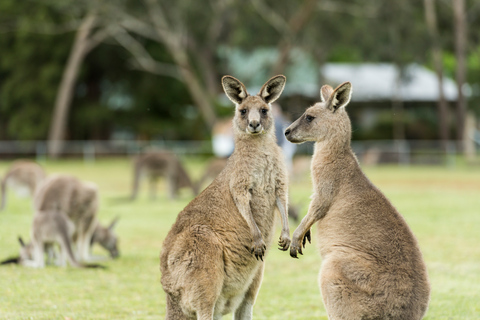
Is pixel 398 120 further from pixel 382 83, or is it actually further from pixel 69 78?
pixel 69 78

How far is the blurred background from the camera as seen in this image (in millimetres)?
26344

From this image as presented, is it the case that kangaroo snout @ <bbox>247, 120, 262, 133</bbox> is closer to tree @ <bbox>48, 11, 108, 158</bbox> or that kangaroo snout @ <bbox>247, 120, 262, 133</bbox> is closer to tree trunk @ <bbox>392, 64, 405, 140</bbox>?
tree @ <bbox>48, 11, 108, 158</bbox>

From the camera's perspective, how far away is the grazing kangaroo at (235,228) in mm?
3773

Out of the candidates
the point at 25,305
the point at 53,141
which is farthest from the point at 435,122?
the point at 25,305

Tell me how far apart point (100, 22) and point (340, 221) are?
25636 millimetres

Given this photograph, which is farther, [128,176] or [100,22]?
[100,22]

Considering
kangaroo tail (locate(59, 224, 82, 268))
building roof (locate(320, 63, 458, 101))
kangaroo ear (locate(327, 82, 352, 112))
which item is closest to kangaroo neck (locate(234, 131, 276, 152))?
kangaroo ear (locate(327, 82, 352, 112))

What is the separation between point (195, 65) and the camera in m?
32.4

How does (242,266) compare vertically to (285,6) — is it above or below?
below

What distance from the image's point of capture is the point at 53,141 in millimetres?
28688

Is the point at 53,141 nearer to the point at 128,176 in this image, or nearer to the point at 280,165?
the point at 128,176

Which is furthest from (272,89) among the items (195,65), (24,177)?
(195,65)

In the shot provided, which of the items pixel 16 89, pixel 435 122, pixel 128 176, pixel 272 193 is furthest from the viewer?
pixel 435 122

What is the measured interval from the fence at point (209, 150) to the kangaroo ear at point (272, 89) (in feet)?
68.3
